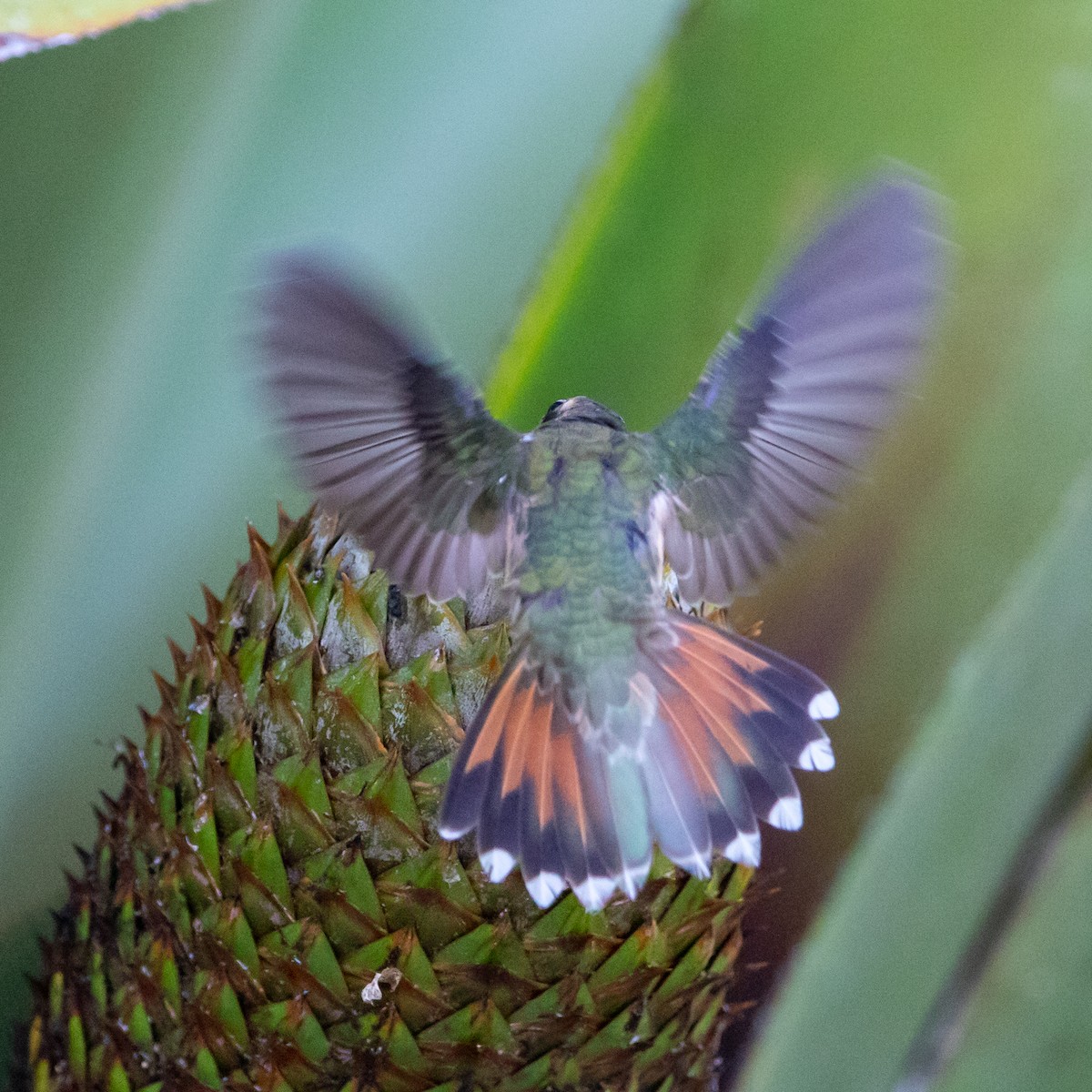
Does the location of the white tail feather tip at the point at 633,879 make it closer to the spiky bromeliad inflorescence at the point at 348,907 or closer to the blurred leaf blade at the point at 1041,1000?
the spiky bromeliad inflorescence at the point at 348,907

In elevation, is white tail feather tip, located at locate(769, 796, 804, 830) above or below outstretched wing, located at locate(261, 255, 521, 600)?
below

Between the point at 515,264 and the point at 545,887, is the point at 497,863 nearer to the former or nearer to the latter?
the point at 545,887

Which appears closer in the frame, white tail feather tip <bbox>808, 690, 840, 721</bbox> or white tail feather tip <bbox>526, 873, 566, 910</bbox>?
white tail feather tip <bbox>526, 873, 566, 910</bbox>

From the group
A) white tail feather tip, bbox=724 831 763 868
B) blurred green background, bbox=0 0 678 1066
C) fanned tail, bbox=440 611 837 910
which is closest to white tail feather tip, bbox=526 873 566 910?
fanned tail, bbox=440 611 837 910

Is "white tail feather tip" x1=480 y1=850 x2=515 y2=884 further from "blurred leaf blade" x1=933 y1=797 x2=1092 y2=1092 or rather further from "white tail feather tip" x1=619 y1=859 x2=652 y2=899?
"blurred leaf blade" x1=933 y1=797 x2=1092 y2=1092

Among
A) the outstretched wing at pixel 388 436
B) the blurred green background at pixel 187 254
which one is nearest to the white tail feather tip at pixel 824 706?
the outstretched wing at pixel 388 436

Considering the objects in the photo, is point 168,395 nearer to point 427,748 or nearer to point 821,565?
point 427,748

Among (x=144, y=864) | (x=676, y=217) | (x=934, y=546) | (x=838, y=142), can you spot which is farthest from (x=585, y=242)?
(x=144, y=864)
